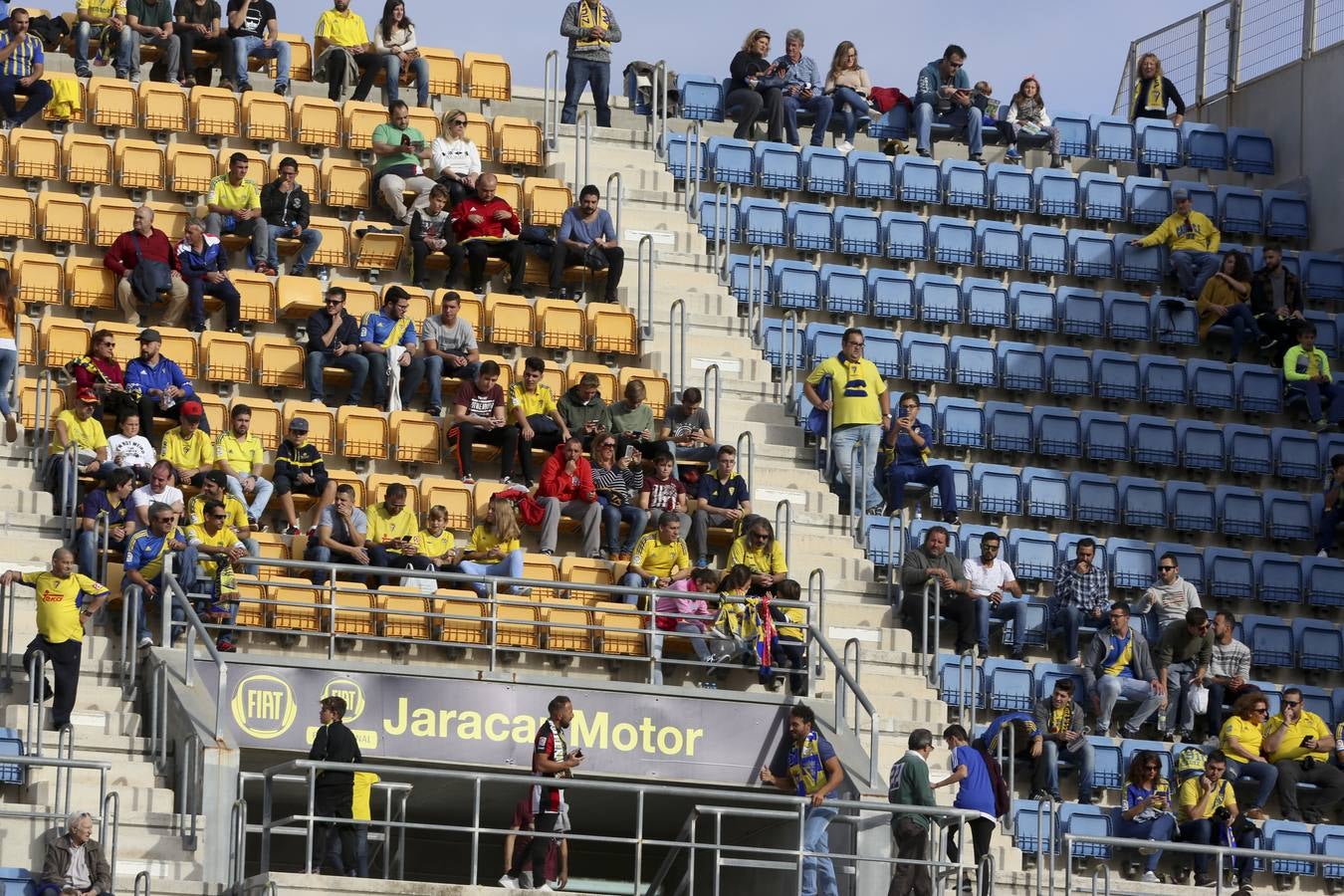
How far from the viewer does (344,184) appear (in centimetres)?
2820

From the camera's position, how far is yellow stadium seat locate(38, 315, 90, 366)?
25031 mm

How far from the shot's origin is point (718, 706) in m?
22.2

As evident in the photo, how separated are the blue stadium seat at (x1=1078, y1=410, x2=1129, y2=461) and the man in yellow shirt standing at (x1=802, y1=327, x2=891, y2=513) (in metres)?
2.66

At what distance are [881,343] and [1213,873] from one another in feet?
22.9

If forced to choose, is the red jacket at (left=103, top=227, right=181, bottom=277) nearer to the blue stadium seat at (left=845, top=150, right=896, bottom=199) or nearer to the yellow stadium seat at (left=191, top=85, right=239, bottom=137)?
the yellow stadium seat at (left=191, top=85, right=239, bottom=137)

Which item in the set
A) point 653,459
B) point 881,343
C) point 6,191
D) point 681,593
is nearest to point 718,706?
point 681,593

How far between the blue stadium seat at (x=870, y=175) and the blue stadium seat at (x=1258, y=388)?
403 centimetres

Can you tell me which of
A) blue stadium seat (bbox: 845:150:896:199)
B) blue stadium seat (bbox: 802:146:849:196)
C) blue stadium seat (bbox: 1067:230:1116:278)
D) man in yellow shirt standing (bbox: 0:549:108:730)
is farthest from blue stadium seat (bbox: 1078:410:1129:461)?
man in yellow shirt standing (bbox: 0:549:108:730)

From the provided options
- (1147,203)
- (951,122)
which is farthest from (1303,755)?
(951,122)

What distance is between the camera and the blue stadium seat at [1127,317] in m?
29.3

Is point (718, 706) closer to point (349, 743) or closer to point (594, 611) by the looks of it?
point (594, 611)

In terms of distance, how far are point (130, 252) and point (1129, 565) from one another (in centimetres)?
942

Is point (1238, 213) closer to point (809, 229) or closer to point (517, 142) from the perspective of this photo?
point (809, 229)

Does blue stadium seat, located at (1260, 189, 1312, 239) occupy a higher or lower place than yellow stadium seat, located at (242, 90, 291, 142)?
lower
